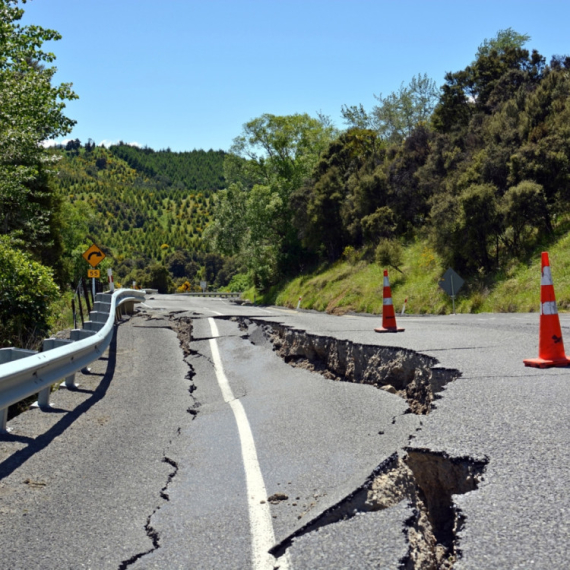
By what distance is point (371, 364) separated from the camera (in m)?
8.45

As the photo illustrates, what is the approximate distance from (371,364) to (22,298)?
8098 millimetres

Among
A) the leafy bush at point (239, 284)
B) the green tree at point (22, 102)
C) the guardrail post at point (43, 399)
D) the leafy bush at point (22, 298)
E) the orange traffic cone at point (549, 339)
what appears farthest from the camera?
the leafy bush at point (239, 284)

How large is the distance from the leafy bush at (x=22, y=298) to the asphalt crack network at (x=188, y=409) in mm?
2943

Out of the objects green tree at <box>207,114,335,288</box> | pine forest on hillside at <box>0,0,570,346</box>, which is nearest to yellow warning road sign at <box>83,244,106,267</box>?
pine forest on hillside at <box>0,0,570,346</box>

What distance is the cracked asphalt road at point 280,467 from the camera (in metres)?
2.97

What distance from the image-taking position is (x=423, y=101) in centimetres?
4950

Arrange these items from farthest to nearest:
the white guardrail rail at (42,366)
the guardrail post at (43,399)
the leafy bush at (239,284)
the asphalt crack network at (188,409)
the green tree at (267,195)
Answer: the leafy bush at (239,284), the green tree at (267,195), the guardrail post at (43,399), the white guardrail rail at (42,366), the asphalt crack network at (188,409)

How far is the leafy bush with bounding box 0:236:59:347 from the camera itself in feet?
42.7

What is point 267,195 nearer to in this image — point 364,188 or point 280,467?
point 364,188

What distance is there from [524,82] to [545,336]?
2767 centimetres

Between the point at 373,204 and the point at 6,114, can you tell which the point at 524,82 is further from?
the point at 6,114

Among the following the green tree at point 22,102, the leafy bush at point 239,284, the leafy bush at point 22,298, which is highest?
the green tree at point 22,102

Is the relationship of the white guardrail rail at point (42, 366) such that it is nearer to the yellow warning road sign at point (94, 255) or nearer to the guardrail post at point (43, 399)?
the guardrail post at point (43, 399)

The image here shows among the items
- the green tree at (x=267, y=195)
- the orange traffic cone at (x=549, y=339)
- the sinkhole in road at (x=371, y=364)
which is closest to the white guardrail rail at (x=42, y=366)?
the sinkhole in road at (x=371, y=364)
